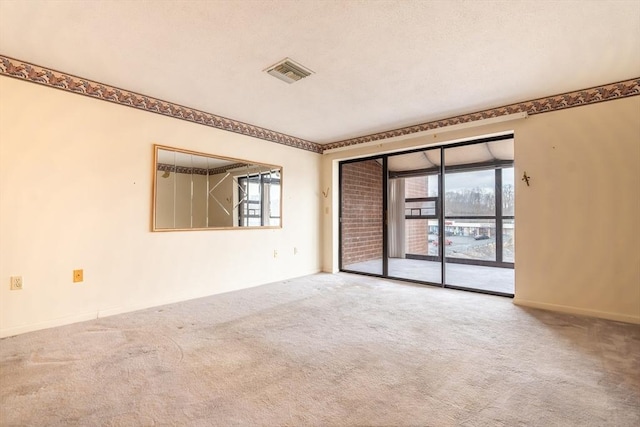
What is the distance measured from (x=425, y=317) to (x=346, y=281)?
1.72 m

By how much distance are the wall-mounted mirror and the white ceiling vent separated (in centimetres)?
156

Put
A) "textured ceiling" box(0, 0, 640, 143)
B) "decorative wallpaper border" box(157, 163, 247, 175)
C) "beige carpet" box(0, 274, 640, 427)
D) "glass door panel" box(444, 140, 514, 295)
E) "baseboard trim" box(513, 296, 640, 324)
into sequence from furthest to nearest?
"glass door panel" box(444, 140, 514, 295) → "decorative wallpaper border" box(157, 163, 247, 175) → "baseboard trim" box(513, 296, 640, 324) → "textured ceiling" box(0, 0, 640, 143) → "beige carpet" box(0, 274, 640, 427)

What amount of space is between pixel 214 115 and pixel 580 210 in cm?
426

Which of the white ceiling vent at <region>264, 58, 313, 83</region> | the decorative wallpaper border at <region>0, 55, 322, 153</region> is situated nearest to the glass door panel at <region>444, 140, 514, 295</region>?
the white ceiling vent at <region>264, 58, 313, 83</region>

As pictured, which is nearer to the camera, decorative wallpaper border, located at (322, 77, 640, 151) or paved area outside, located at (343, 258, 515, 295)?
decorative wallpaper border, located at (322, 77, 640, 151)

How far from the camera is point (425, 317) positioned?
2932 mm

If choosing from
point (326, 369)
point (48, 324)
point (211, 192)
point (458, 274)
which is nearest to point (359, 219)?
point (458, 274)

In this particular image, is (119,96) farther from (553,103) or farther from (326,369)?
(553,103)

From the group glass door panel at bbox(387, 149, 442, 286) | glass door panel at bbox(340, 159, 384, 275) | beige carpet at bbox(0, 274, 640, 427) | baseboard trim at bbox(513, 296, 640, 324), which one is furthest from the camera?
glass door panel at bbox(340, 159, 384, 275)

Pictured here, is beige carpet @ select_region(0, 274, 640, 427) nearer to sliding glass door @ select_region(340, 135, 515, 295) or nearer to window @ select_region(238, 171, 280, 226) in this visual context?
sliding glass door @ select_region(340, 135, 515, 295)

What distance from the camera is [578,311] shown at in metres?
3.05

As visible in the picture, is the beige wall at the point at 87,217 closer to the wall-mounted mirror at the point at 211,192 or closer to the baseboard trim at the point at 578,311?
the wall-mounted mirror at the point at 211,192

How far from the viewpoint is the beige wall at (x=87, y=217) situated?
2.52 metres

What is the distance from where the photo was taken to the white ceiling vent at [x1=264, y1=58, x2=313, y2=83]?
2.53m
